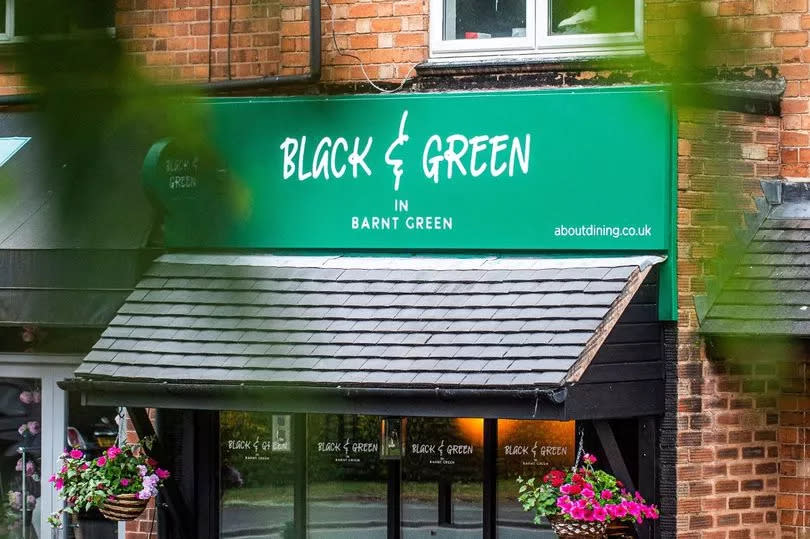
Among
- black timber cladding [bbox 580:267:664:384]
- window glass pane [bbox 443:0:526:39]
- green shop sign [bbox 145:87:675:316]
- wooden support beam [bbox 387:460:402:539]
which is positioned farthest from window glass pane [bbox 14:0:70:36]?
wooden support beam [bbox 387:460:402:539]

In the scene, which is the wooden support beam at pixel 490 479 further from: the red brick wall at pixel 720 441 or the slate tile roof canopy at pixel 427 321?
the red brick wall at pixel 720 441

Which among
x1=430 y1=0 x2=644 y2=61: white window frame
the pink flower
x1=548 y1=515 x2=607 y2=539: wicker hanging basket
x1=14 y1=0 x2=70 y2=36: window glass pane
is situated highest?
x1=430 y1=0 x2=644 y2=61: white window frame

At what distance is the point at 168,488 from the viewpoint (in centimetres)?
755

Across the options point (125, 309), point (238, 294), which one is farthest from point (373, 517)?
point (238, 294)

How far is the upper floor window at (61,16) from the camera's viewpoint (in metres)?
1.05

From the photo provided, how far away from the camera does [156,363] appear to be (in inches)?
272

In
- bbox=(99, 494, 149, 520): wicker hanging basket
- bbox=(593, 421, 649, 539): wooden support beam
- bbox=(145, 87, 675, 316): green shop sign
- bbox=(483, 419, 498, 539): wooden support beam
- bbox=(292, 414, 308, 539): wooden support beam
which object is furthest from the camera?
bbox=(292, 414, 308, 539): wooden support beam

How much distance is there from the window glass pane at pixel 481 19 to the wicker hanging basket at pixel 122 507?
2760 mm

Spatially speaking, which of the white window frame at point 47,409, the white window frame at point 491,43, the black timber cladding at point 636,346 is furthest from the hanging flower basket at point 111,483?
the white window frame at point 491,43

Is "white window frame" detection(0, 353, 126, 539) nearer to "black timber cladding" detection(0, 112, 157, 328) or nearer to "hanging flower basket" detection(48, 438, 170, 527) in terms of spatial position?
"hanging flower basket" detection(48, 438, 170, 527)

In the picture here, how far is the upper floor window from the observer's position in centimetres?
105

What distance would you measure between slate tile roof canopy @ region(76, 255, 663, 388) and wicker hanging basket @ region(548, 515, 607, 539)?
2.45 ft

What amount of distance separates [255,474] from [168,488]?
460 mm

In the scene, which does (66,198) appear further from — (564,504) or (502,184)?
(502,184)
